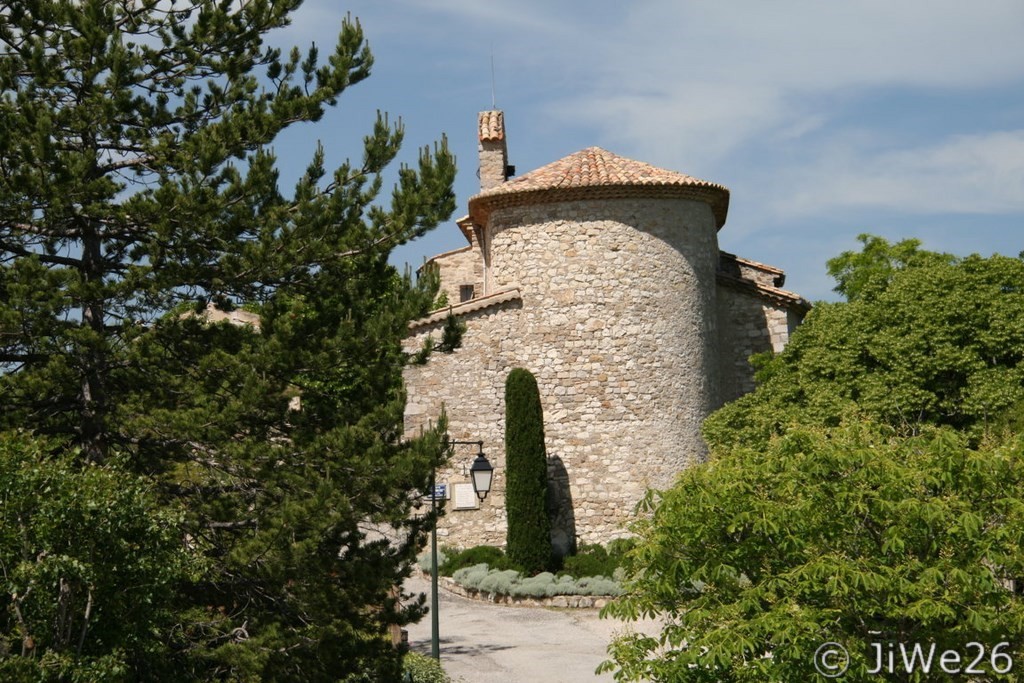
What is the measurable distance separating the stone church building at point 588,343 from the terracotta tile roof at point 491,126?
4.19m

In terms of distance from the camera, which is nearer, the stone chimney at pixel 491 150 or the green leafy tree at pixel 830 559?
the green leafy tree at pixel 830 559

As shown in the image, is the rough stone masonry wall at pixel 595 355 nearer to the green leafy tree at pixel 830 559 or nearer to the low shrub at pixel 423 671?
the low shrub at pixel 423 671

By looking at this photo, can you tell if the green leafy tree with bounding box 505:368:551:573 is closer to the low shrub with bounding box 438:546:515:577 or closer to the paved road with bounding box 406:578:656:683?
the low shrub with bounding box 438:546:515:577

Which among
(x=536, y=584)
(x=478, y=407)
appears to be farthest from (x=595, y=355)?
(x=536, y=584)

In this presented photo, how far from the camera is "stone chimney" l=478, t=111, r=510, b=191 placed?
1224 inches

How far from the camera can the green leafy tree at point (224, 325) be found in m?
12.9

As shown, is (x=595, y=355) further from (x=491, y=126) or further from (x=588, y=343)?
(x=491, y=126)

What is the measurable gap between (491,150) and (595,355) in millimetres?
7510

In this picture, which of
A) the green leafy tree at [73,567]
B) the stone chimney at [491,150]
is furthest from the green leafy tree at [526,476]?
the green leafy tree at [73,567]

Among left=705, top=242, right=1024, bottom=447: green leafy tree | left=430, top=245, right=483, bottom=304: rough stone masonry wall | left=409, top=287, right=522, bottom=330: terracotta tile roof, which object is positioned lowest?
left=705, top=242, right=1024, bottom=447: green leafy tree

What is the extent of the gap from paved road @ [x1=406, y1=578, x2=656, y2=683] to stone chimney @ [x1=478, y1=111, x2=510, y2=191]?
35.6 feet

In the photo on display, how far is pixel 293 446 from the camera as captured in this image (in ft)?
45.1
